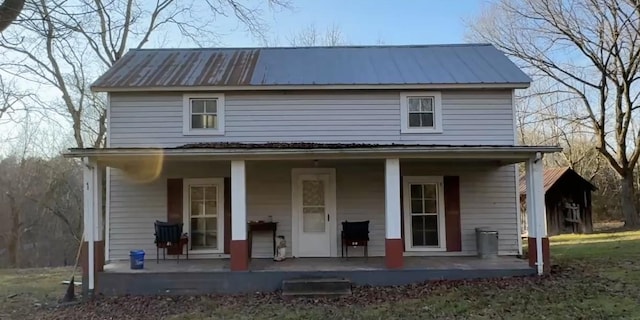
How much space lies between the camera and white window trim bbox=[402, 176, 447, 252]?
A: 1115 cm

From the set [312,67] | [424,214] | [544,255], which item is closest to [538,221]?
[544,255]

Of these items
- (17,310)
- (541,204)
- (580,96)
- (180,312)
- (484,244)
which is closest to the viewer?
(180,312)

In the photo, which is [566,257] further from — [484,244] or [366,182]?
[366,182]

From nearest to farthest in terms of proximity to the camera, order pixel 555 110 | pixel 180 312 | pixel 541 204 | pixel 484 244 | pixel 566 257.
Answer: pixel 180 312
pixel 541 204
pixel 484 244
pixel 566 257
pixel 555 110

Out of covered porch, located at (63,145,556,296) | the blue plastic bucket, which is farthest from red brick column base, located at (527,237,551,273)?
the blue plastic bucket

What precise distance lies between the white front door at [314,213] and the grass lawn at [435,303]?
251 cm

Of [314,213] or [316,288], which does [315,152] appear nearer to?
[316,288]

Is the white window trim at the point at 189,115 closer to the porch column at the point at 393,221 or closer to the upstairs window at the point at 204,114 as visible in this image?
the upstairs window at the point at 204,114

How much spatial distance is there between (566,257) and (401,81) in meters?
5.64

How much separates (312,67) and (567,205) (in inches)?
607

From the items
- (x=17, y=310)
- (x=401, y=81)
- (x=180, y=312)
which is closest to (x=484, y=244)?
(x=401, y=81)

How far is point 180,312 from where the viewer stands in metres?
7.68

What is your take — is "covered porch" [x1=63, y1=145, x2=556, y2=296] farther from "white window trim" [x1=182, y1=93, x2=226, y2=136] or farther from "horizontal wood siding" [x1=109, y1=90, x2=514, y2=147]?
"white window trim" [x1=182, y1=93, x2=226, y2=136]

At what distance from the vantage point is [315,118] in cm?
1116
